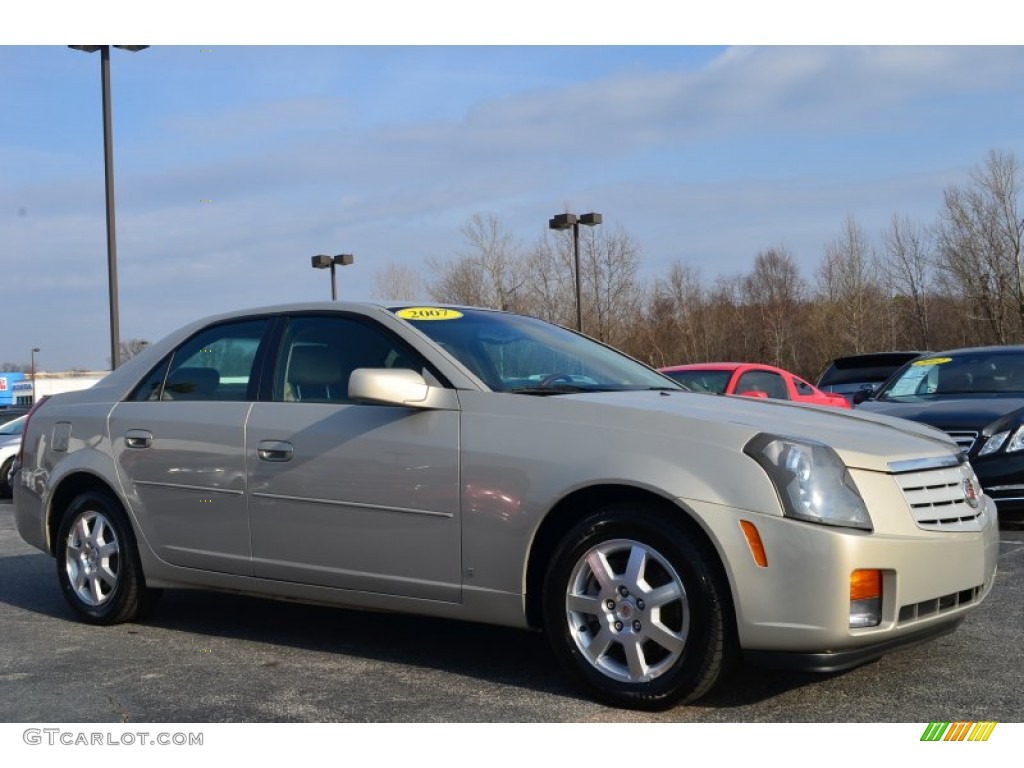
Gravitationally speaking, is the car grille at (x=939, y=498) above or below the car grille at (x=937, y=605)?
above

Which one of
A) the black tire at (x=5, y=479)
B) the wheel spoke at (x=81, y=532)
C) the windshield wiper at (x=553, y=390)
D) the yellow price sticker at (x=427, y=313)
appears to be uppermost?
the yellow price sticker at (x=427, y=313)

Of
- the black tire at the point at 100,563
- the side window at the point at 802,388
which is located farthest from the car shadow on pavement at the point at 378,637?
the side window at the point at 802,388

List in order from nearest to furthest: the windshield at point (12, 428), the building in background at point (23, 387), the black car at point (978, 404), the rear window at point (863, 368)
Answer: the black car at point (978, 404), the windshield at point (12, 428), the rear window at point (863, 368), the building in background at point (23, 387)

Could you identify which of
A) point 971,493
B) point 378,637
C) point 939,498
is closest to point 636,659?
point 939,498

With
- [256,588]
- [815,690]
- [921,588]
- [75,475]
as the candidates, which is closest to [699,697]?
[815,690]

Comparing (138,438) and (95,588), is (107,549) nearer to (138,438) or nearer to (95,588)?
(95,588)

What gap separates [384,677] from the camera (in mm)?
4469

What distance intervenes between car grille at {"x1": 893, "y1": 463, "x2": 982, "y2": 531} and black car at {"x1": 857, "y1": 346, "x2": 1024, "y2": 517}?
2.46 metres

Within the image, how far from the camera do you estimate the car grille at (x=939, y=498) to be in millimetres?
3893

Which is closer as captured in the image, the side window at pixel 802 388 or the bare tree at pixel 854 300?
the side window at pixel 802 388

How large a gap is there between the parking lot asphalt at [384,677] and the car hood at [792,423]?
2.81 ft

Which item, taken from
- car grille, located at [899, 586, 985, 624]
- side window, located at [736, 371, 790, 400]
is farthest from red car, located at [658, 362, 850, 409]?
car grille, located at [899, 586, 985, 624]

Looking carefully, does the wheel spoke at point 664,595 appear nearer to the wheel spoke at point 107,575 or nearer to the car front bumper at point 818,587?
the car front bumper at point 818,587

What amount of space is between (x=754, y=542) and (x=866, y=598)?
1.34 feet
